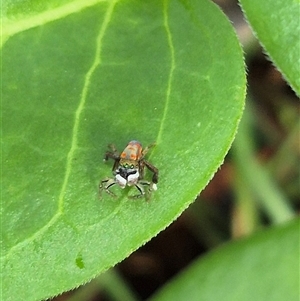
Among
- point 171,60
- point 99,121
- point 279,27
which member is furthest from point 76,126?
point 279,27

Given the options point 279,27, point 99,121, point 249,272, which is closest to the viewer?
point 279,27

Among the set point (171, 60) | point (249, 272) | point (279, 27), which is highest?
point (279, 27)

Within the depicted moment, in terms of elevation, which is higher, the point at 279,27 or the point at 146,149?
the point at 279,27

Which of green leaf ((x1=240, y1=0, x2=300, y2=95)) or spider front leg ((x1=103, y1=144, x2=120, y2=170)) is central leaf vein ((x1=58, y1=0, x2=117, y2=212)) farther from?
green leaf ((x1=240, y1=0, x2=300, y2=95))

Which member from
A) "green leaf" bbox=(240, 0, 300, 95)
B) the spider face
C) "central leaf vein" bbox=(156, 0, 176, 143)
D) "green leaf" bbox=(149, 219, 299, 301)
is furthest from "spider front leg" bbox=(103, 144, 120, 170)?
"green leaf" bbox=(149, 219, 299, 301)

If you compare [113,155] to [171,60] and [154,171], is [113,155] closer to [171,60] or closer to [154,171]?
[154,171]

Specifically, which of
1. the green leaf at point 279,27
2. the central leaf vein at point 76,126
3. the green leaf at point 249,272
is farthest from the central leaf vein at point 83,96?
the green leaf at point 249,272
